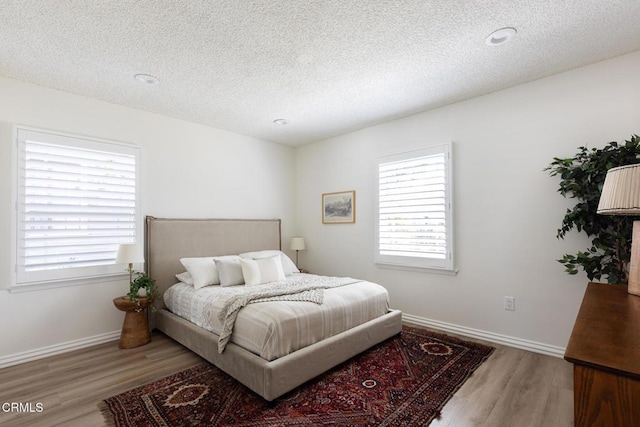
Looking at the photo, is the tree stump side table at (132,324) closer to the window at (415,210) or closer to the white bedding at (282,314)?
the white bedding at (282,314)

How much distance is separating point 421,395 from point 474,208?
6.62ft

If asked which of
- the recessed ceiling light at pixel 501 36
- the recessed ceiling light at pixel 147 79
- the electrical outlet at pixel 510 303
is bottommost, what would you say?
the electrical outlet at pixel 510 303

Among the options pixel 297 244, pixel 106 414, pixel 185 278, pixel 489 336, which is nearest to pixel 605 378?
pixel 106 414

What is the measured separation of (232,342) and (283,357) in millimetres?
524

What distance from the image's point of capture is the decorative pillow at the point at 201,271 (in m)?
3.44

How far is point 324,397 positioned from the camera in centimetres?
224

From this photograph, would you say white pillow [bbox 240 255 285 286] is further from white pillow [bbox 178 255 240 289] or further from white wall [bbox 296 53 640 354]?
white wall [bbox 296 53 640 354]

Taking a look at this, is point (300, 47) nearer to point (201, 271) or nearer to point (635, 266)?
point (201, 271)

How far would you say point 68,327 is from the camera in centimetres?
318

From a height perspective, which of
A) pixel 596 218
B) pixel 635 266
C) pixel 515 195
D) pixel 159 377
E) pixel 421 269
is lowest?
pixel 159 377

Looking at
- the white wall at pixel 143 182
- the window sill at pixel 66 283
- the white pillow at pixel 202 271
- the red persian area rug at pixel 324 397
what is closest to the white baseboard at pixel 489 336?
the red persian area rug at pixel 324 397

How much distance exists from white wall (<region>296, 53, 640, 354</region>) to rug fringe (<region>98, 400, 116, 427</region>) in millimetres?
3084

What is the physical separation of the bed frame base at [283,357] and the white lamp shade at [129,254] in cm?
73

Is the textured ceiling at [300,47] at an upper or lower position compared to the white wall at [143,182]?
upper
